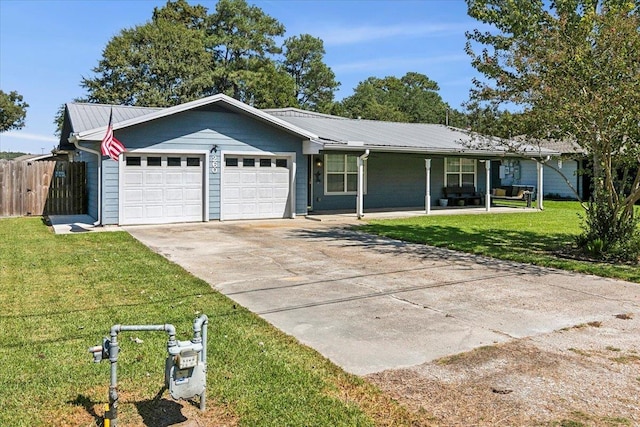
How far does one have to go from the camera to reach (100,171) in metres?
13.5

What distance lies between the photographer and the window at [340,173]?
18.9 m

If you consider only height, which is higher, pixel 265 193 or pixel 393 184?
pixel 393 184

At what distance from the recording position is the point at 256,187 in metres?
16.0

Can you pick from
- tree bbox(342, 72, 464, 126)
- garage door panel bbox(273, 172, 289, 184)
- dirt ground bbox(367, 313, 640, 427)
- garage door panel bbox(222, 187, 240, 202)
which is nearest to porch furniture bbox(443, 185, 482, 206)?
garage door panel bbox(273, 172, 289, 184)

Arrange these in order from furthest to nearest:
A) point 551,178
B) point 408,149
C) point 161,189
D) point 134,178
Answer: point 551,178, point 408,149, point 161,189, point 134,178

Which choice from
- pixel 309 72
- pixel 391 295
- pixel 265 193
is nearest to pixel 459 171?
pixel 265 193

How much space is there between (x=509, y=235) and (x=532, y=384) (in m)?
9.50

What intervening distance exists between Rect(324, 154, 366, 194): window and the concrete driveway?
8.10 m

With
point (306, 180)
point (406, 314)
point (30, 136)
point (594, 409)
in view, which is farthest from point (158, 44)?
point (594, 409)

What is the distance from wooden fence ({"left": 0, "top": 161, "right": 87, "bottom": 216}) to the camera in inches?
664

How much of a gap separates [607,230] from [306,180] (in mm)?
9543

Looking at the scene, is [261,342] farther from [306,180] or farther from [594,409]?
[306,180]

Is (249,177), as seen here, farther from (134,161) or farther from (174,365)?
(174,365)

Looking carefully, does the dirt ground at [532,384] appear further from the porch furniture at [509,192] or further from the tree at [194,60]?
the tree at [194,60]
